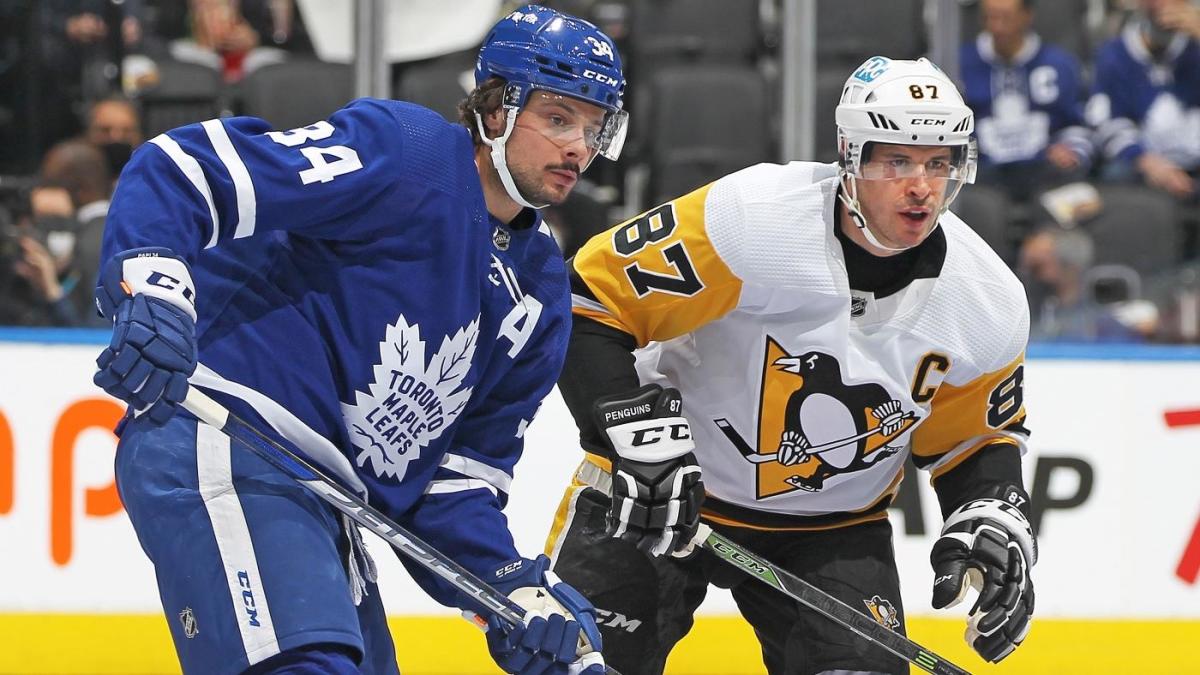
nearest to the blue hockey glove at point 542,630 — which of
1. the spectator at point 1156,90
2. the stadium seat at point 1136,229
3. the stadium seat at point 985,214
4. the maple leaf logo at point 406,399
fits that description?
the maple leaf logo at point 406,399

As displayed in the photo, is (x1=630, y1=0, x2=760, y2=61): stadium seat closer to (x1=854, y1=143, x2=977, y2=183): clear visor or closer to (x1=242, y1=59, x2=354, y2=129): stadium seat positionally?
(x1=242, y1=59, x2=354, y2=129): stadium seat

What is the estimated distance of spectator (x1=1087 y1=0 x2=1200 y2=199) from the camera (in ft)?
19.5

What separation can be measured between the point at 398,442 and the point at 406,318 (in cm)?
22

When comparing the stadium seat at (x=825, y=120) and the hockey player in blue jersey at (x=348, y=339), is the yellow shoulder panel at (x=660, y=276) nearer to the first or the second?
the hockey player in blue jersey at (x=348, y=339)

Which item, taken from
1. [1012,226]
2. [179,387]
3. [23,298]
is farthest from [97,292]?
[1012,226]

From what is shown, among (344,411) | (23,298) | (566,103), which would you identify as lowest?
(23,298)

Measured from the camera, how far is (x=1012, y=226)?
554cm

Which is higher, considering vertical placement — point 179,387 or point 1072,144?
point 179,387

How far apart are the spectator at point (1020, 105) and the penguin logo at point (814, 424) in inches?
109

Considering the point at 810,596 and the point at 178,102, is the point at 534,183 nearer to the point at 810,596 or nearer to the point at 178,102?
the point at 810,596

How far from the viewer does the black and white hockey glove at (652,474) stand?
293 cm

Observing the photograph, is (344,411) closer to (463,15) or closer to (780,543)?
(780,543)

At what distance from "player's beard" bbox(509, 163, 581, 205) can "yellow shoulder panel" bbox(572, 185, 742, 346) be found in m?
0.46

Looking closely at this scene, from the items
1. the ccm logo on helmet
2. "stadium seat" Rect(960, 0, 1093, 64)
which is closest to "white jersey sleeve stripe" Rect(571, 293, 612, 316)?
the ccm logo on helmet
